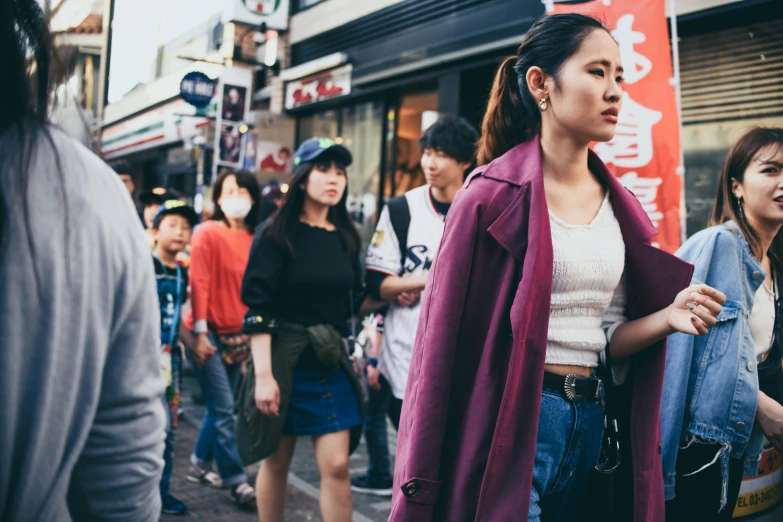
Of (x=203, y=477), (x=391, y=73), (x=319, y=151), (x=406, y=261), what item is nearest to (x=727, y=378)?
(x=406, y=261)

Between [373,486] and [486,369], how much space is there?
3.40 meters

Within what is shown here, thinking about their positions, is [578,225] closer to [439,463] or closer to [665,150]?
[439,463]

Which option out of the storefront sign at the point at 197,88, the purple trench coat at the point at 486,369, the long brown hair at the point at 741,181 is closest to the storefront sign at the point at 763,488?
the long brown hair at the point at 741,181

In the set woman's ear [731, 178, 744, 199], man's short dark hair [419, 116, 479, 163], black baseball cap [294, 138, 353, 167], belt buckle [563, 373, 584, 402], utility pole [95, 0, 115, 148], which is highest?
man's short dark hair [419, 116, 479, 163]

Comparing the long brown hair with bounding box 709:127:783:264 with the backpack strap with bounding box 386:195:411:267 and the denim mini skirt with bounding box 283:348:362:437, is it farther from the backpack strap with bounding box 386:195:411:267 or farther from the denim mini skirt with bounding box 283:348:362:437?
the denim mini skirt with bounding box 283:348:362:437

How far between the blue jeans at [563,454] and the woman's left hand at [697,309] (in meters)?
0.35

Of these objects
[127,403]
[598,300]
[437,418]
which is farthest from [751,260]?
[127,403]

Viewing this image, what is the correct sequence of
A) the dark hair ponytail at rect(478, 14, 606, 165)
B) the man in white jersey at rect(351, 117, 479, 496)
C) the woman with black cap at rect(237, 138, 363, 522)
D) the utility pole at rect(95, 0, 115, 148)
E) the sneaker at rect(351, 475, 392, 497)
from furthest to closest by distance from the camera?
the sneaker at rect(351, 475, 392, 497) → the man in white jersey at rect(351, 117, 479, 496) → the woman with black cap at rect(237, 138, 363, 522) → the dark hair ponytail at rect(478, 14, 606, 165) → the utility pole at rect(95, 0, 115, 148)

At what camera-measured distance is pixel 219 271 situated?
17.4 feet

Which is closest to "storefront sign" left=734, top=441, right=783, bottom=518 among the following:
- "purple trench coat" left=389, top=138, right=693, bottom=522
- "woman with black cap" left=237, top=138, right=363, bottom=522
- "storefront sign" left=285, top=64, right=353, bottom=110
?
"purple trench coat" left=389, top=138, right=693, bottom=522

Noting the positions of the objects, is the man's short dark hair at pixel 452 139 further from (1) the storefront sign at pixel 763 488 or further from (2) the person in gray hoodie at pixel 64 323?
(2) the person in gray hoodie at pixel 64 323

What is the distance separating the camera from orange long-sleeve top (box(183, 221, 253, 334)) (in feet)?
16.8

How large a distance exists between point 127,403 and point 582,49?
154 centimetres

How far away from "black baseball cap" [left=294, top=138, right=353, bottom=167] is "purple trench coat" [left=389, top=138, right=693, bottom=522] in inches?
62.7
